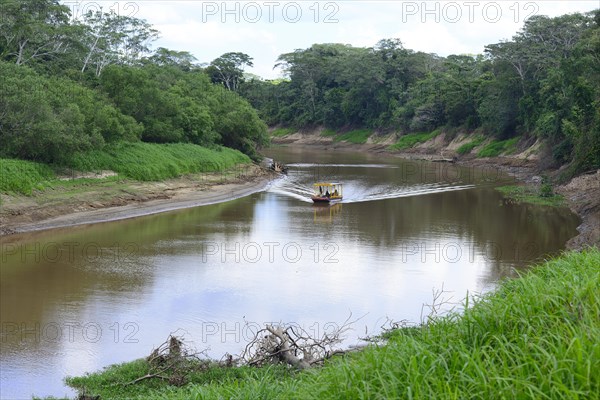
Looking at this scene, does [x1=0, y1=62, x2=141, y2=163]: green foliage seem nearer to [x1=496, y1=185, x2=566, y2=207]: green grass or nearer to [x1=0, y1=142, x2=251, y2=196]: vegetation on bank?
[x1=0, y1=142, x2=251, y2=196]: vegetation on bank

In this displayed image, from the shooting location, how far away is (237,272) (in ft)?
74.1

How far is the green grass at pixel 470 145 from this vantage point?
68.9 metres

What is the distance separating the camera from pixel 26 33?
46250 mm

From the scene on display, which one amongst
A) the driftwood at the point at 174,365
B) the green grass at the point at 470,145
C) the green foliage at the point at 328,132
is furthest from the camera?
the green foliage at the point at 328,132

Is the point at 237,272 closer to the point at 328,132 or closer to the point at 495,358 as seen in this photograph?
the point at 495,358

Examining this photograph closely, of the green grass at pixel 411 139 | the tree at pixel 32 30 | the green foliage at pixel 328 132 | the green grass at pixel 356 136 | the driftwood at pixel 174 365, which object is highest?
the tree at pixel 32 30

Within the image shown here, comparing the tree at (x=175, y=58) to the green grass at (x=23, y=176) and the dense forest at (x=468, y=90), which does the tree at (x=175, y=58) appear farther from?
the green grass at (x=23, y=176)

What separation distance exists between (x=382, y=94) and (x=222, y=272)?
71.1 metres

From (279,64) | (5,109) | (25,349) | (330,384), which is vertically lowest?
(25,349)

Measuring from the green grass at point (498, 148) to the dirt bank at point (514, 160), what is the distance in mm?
716

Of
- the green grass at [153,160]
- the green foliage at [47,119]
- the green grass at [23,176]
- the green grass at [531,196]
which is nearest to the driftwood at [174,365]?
the green grass at [23,176]

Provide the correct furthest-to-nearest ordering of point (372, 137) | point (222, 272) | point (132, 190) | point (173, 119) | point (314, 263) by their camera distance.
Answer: point (372, 137)
point (173, 119)
point (132, 190)
point (314, 263)
point (222, 272)

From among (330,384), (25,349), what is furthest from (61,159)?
(330,384)

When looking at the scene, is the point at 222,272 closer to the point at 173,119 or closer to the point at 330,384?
the point at 330,384
